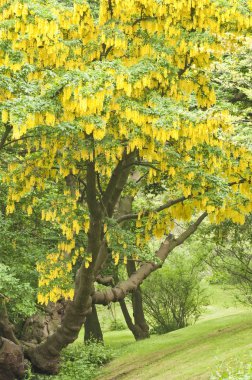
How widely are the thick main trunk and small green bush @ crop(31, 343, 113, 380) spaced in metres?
0.40

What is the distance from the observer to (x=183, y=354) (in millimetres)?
17375

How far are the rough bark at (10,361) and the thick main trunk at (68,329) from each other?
875 millimetres

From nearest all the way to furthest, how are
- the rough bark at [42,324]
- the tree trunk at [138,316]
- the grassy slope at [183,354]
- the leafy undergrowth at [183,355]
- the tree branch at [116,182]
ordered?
the tree branch at [116,182] → the leafy undergrowth at [183,355] → the grassy slope at [183,354] → the rough bark at [42,324] → the tree trunk at [138,316]

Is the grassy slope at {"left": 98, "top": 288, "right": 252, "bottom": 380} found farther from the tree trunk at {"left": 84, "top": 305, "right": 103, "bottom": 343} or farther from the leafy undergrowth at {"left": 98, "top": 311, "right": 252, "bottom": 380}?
the tree trunk at {"left": 84, "top": 305, "right": 103, "bottom": 343}

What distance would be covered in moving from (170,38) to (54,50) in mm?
2314

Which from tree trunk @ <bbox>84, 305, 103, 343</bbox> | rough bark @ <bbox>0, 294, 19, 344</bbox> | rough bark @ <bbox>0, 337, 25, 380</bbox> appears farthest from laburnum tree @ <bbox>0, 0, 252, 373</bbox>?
tree trunk @ <bbox>84, 305, 103, 343</bbox>

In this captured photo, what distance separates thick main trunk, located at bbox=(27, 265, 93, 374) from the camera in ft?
46.9

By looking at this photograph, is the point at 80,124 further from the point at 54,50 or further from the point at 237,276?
the point at 237,276

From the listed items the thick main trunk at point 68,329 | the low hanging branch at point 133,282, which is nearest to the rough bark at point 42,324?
the thick main trunk at point 68,329

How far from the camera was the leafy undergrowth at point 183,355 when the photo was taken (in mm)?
13859

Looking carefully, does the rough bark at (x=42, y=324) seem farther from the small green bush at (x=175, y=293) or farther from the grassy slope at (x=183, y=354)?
the small green bush at (x=175, y=293)

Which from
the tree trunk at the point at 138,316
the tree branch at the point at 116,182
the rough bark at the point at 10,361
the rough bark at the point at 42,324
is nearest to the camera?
the tree branch at the point at 116,182

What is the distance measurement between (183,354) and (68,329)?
3.96 meters

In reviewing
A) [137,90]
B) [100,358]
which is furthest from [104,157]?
[100,358]
